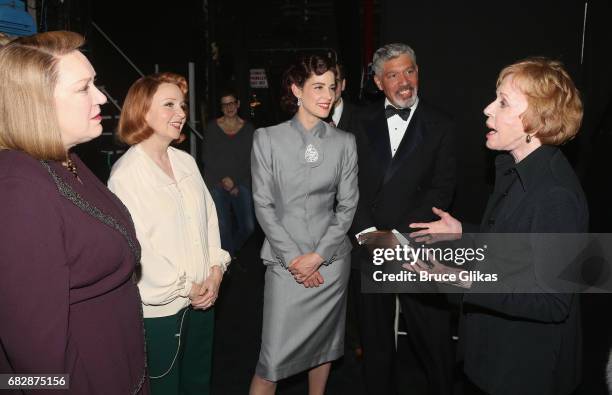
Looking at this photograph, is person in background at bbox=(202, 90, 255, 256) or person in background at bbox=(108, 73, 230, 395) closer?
person in background at bbox=(108, 73, 230, 395)

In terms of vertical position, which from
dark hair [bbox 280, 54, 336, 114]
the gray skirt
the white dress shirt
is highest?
dark hair [bbox 280, 54, 336, 114]

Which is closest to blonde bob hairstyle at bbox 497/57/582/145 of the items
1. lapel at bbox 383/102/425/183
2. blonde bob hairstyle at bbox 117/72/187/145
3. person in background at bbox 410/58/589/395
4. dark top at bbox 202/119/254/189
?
person in background at bbox 410/58/589/395

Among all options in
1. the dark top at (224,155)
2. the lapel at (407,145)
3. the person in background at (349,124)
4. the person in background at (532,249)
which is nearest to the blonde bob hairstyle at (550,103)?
the person in background at (532,249)

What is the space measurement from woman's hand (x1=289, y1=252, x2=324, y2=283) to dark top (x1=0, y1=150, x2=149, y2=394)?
100 centimetres

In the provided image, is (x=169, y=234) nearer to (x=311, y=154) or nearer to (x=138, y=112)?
(x=138, y=112)

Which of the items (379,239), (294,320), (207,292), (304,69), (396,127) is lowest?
(294,320)

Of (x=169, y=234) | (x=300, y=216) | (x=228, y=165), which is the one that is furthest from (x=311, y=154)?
(x=228, y=165)

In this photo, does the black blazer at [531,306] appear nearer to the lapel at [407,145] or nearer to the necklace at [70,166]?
the lapel at [407,145]

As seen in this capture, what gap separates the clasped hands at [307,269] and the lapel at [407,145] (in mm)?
617

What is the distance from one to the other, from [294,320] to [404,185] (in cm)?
94

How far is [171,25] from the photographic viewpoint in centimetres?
834

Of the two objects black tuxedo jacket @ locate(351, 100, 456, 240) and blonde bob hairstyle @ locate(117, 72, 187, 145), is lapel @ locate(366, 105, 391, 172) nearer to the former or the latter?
black tuxedo jacket @ locate(351, 100, 456, 240)

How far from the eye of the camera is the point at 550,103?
70.3 inches

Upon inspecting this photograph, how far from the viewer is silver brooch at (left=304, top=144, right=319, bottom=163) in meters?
2.56
